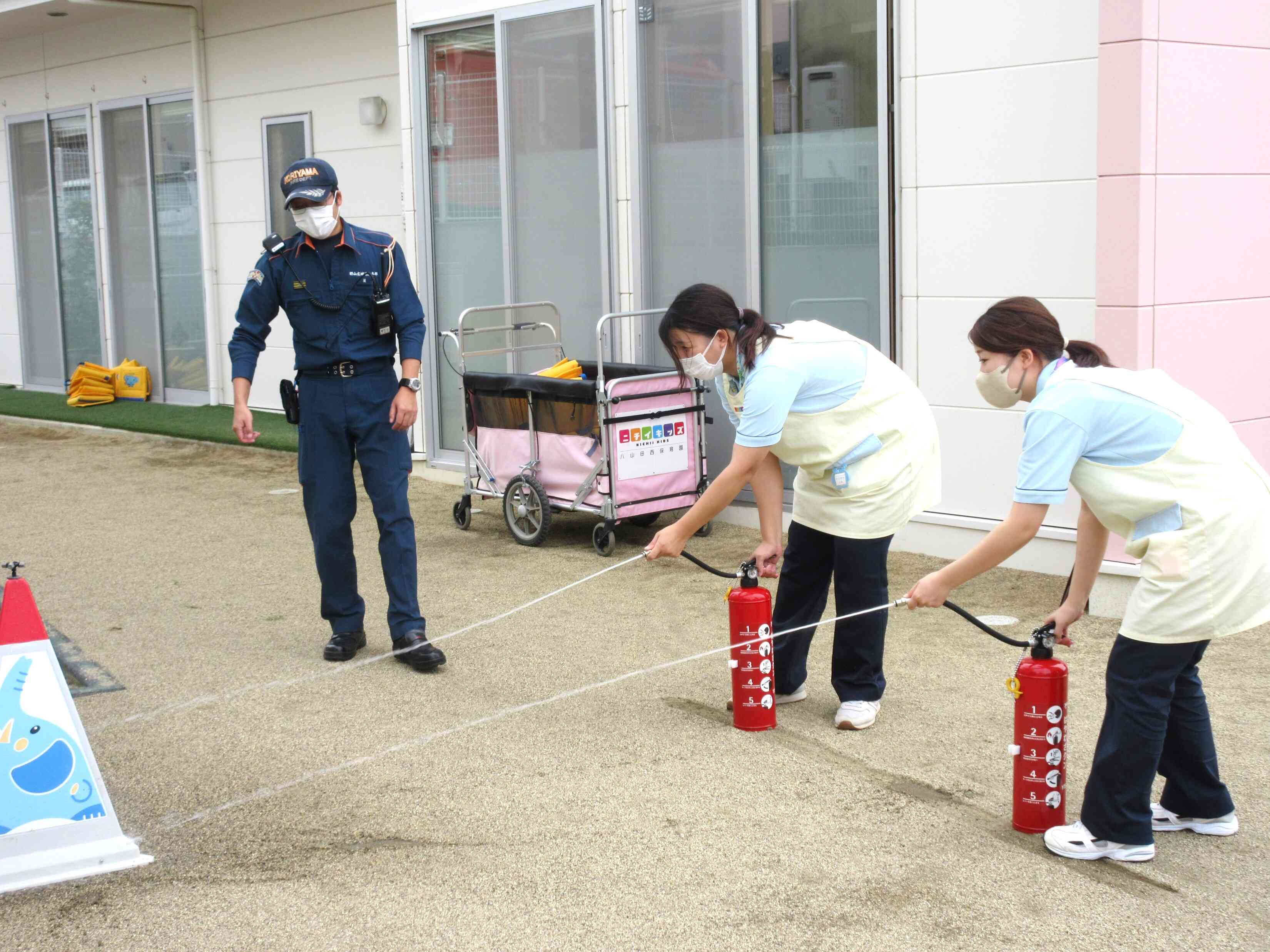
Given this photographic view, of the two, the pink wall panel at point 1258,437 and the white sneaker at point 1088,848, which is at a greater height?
the pink wall panel at point 1258,437

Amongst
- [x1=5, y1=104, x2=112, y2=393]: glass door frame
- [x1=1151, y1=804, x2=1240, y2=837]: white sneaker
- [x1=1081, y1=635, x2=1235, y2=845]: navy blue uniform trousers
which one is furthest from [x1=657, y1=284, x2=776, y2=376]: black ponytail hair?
[x1=5, y1=104, x2=112, y2=393]: glass door frame

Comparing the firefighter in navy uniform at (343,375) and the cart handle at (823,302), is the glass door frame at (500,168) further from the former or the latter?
the firefighter in navy uniform at (343,375)

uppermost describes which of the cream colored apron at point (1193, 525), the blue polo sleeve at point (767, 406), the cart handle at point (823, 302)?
the cart handle at point (823, 302)

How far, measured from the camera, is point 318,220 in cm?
523

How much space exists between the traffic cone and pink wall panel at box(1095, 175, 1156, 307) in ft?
14.4

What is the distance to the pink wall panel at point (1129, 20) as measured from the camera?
573 centimetres

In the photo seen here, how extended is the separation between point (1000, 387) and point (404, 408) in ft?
8.22

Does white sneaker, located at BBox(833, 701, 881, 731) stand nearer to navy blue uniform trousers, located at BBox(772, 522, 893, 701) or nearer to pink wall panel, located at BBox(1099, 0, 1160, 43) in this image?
navy blue uniform trousers, located at BBox(772, 522, 893, 701)

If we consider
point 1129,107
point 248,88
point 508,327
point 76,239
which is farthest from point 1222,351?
point 76,239

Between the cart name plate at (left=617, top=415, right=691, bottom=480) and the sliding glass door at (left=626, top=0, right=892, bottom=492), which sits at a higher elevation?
the sliding glass door at (left=626, top=0, right=892, bottom=492)

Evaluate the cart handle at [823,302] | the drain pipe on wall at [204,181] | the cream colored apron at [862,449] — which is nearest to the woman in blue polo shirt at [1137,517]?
the cream colored apron at [862,449]

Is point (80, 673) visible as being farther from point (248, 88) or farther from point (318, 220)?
point (248, 88)

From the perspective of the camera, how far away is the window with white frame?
12.4m

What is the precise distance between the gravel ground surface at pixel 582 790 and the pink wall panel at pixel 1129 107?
76.6 inches
